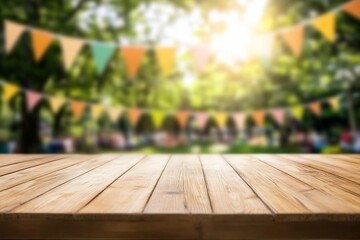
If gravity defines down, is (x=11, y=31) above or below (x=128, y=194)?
above

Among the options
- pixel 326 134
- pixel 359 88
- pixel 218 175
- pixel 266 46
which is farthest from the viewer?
pixel 326 134

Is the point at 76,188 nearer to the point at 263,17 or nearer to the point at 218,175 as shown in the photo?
the point at 218,175

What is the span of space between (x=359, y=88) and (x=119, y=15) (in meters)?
8.78

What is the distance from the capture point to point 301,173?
1.88 m

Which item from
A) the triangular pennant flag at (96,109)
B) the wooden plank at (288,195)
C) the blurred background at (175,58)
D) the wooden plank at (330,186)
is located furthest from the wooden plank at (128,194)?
the blurred background at (175,58)

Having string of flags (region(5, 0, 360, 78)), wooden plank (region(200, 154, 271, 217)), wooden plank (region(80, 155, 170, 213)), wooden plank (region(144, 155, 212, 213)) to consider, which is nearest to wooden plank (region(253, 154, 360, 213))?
wooden plank (region(200, 154, 271, 217))

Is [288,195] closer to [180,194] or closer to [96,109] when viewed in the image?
[180,194]

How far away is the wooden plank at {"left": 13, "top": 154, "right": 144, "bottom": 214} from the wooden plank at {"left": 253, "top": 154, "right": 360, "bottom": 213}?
741mm

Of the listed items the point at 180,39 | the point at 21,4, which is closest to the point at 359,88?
the point at 180,39

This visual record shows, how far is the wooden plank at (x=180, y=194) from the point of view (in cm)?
114

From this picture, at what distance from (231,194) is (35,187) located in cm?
75

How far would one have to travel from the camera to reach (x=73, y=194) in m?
1.36

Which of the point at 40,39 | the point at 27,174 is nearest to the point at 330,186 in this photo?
the point at 27,174

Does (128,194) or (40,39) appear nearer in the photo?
(128,194)
